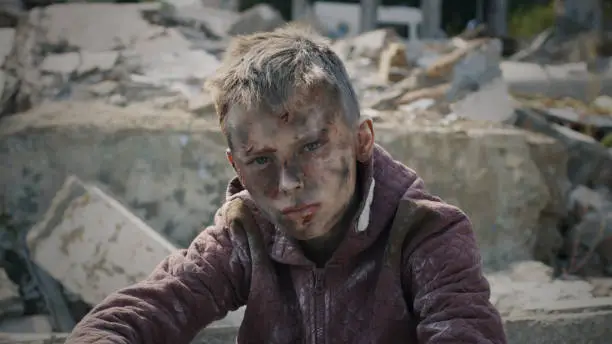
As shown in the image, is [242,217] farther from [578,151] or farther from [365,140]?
[578,151]

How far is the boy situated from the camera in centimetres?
173

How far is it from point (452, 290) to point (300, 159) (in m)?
0.46

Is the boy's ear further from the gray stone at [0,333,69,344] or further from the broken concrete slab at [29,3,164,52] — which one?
the broken concrete slab at [29,3,164,52]

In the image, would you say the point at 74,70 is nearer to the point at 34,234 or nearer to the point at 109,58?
the point at 109,58

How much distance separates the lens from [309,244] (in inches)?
77.5

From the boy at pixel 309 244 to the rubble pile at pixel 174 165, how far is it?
79 cm

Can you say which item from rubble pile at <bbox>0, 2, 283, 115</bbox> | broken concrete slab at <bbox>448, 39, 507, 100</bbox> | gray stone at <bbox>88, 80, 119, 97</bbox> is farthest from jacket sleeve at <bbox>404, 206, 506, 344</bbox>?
gray stone at <bbox>88, 80, 119, 97</bbox>

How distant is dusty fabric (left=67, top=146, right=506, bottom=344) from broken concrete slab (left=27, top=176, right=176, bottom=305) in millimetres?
1279

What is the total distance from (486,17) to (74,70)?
44.1 feet

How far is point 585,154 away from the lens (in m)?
4.77

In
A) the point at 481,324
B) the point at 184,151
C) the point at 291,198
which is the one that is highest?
the point at 291,198

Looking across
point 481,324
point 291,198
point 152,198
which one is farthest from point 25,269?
point 481,324

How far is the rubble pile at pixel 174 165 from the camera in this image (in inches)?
133

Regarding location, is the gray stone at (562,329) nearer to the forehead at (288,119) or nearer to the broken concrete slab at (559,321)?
the broken concrete slab at (559,321)
